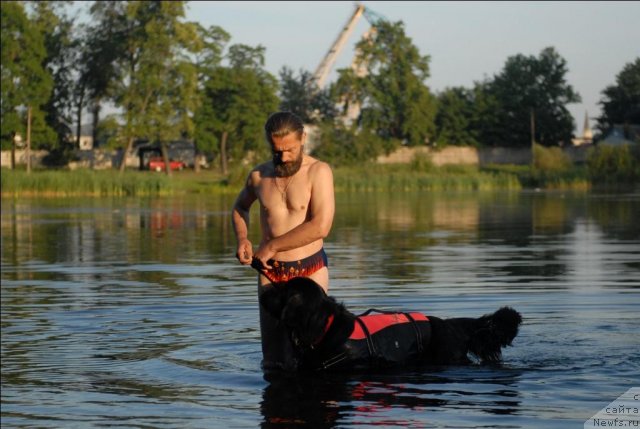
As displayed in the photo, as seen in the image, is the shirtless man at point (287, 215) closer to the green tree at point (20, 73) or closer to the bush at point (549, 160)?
the bush at point (549, 160)

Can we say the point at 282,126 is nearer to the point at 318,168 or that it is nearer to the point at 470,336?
the point at 318,168

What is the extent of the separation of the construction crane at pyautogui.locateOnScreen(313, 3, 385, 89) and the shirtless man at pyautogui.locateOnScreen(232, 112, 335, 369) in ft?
343

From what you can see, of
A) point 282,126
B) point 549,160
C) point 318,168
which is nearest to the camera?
point 282,126

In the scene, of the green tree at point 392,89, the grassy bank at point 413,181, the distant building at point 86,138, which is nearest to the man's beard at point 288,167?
the grassy bank at point 413,181

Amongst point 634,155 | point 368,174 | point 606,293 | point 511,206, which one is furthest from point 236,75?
point 606,293

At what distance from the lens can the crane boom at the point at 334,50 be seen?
4592 inches

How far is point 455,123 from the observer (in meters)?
107

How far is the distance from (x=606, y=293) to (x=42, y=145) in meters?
85.2

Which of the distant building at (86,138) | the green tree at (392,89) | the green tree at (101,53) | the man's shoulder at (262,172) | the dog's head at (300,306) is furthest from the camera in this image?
the distant building at (86,138)

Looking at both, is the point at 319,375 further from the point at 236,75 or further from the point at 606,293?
the point at 236,75

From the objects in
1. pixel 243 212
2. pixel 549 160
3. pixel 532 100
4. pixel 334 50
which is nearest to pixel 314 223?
pixel 243 212

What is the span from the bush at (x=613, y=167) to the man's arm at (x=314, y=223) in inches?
2771

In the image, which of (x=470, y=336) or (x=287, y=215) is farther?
(x=470, y=336)

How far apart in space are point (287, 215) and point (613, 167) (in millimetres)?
71331
